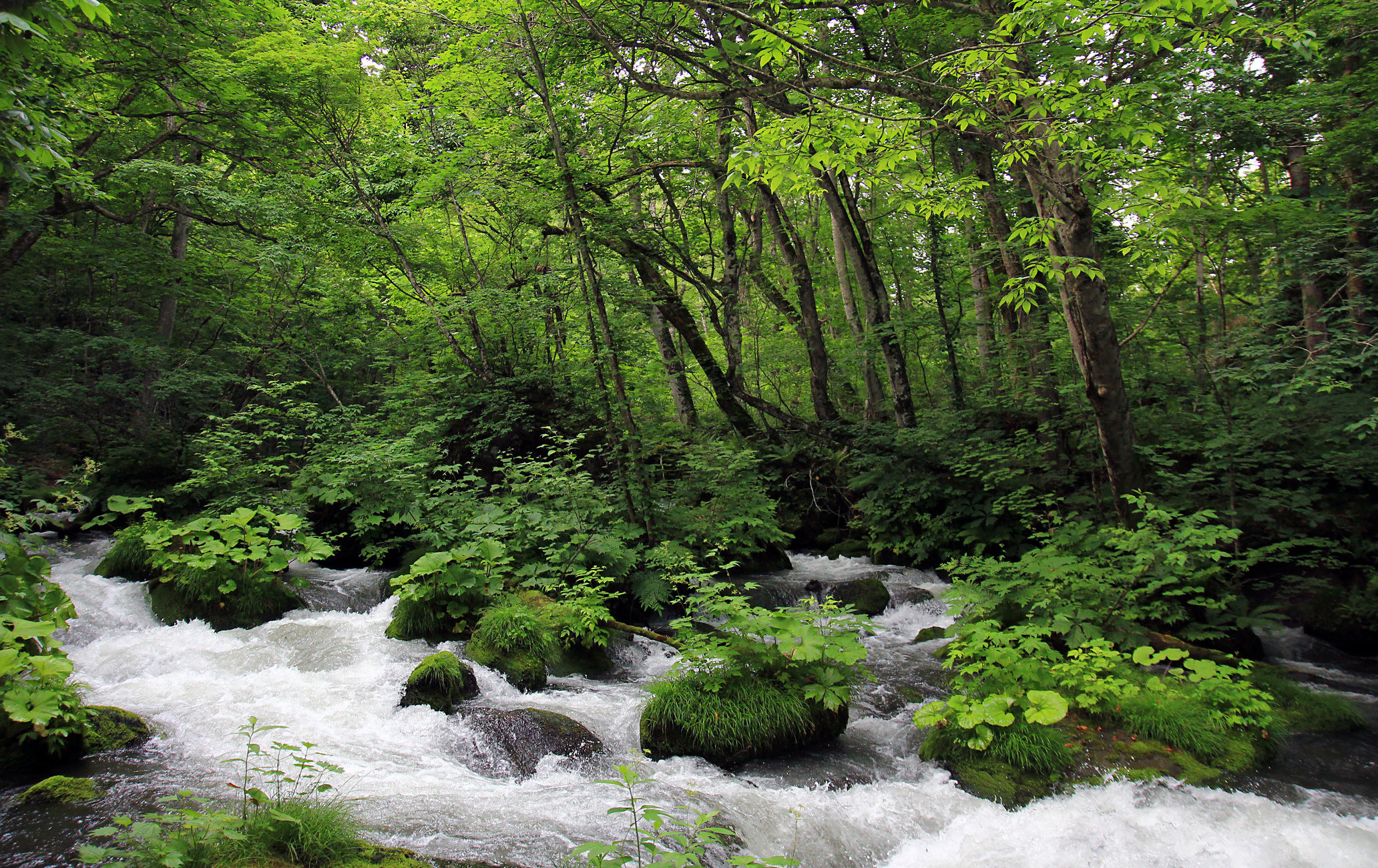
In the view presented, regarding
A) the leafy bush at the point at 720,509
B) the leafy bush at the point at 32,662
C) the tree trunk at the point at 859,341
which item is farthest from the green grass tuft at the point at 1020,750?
the tree trunk at the point at 859,341

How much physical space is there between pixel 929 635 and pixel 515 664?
436 cm

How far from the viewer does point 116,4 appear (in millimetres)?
8508

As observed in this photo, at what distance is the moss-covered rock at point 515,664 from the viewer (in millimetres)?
5633

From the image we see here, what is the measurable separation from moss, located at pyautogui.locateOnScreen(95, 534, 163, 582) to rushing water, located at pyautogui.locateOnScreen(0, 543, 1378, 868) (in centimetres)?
162

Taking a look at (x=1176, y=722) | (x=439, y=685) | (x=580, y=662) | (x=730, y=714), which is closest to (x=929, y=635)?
(x=1176, y=722)

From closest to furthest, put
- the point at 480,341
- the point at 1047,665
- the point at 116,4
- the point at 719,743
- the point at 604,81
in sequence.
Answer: the point at 719,743 < the point at 1047,665 < the point at 116,4 < the point at 604,81 < the point at 480,341

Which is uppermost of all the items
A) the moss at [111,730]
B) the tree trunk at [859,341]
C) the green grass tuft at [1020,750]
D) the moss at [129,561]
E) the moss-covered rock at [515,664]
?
the tree trunk at [859,341]

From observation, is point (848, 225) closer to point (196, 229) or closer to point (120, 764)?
point (120, 764)

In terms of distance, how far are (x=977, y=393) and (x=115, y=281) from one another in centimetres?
1666

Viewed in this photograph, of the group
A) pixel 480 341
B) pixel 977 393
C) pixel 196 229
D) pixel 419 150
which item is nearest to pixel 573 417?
pixel 480 341

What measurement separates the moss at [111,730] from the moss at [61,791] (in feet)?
1.41

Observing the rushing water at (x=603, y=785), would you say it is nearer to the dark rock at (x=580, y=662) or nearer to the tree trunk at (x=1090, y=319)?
the dark rock at (x=580, y=662)

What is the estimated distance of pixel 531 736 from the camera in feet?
15.0

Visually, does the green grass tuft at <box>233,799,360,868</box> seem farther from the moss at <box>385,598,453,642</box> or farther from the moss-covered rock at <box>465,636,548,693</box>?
the moss at <box>385,598,453,642</box>
